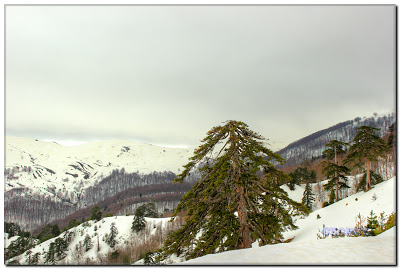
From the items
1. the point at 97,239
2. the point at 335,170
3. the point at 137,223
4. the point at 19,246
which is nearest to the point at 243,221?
the point at 335,170

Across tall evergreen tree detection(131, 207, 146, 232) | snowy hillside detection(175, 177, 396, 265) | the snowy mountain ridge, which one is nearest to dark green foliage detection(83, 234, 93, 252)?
the snowy mountain ridge

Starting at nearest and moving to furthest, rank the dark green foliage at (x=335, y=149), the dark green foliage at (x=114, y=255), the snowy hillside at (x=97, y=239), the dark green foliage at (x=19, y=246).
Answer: the dark green foliage at (x=335, y=149), the dark green foliage at (x=114, y=255), the dark green foliage at (x=19, y=246), the snowy hillside at (x=97, y=239)

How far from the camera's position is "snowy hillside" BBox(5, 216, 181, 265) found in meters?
73.5

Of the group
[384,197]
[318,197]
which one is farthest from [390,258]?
[318,197]

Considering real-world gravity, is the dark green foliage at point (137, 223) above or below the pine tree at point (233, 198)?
below

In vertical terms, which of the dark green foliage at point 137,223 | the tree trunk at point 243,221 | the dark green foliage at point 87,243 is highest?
the tree trunk at point 243,221

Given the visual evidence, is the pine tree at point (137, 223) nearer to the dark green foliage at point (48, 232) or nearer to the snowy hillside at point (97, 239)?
the snowy hillside at point (97, 239)

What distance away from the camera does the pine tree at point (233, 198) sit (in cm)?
741

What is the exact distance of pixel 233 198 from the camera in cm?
777

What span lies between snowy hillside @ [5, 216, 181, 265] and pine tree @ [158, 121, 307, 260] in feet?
240

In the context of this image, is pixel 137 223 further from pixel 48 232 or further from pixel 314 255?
pixel 314 255

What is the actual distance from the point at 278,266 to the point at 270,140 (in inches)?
195

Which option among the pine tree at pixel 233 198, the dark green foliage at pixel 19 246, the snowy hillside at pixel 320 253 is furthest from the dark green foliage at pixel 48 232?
the snowy hillside at pixel 320 253

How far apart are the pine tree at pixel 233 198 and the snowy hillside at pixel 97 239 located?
73291mm
